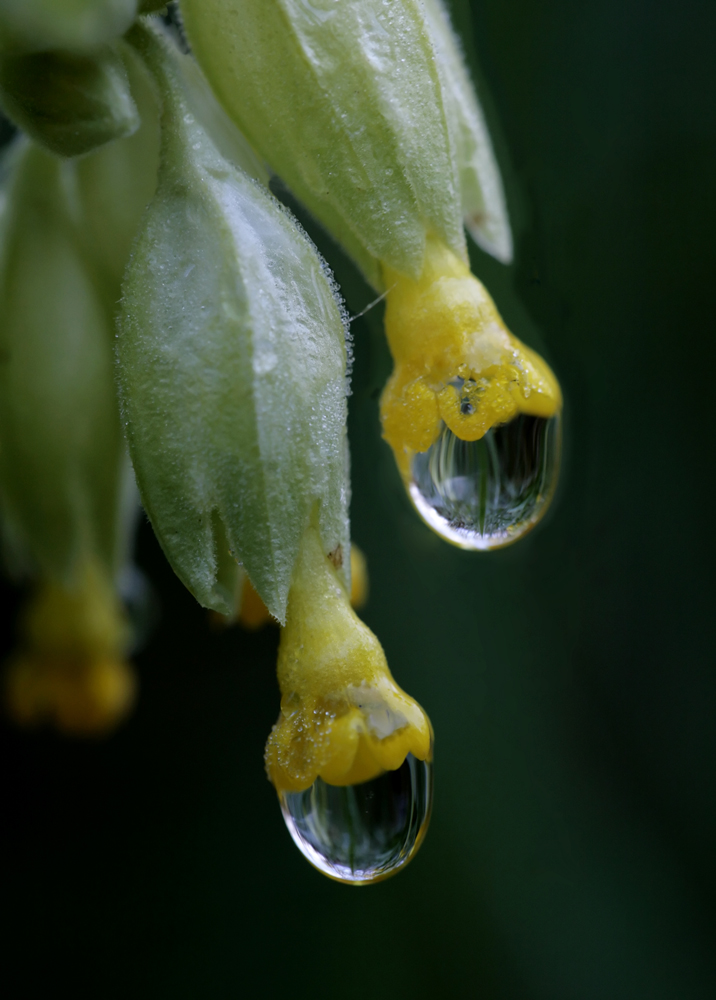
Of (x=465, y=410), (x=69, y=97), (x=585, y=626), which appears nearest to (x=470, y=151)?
(x=465, y=410)

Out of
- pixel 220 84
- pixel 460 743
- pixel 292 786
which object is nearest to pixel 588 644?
pixel 460 743

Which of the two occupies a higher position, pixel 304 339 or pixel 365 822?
pixel 304 339

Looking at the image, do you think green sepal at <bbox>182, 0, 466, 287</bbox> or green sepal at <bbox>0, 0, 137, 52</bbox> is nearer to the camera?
green sepal at <bbox>0, 0, 137, 52</bbox>

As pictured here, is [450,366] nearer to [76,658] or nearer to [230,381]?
[230,381]

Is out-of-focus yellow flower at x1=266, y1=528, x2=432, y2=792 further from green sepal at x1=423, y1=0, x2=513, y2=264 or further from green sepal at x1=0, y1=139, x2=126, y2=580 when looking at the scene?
green sepal at x1=0, y1=139, x2=126, y2=580

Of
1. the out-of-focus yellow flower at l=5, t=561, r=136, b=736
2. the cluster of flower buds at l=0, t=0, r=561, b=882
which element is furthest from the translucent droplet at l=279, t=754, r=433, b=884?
the out-of-focus yellow flower at l=5, t=561, r=136, b=736

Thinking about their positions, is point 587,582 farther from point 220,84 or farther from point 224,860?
point 220,84
